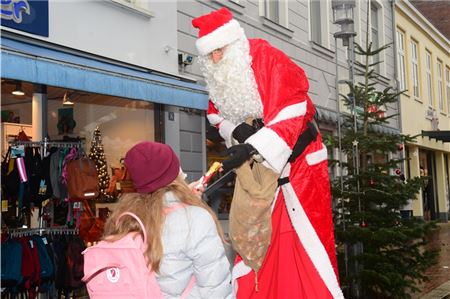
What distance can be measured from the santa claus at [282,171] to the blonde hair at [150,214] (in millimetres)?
459

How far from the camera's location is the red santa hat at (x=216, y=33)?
2.97 meters

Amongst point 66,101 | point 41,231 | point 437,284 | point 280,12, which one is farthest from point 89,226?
point 280,12

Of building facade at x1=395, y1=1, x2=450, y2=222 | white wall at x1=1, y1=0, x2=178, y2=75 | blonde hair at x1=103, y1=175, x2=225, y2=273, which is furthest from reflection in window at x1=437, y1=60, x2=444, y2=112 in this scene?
blonde hair at x1=103, y1=175, x2=225, y2=273

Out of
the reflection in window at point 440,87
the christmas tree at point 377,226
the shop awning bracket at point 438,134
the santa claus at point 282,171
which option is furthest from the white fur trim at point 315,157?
the reflection in window at point 440,87

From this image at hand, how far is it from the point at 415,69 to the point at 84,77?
18.7 metres

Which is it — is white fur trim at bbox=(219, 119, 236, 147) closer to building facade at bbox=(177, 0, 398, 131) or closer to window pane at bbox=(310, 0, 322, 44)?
building facade at bbox=(177, 0, 398, 131)

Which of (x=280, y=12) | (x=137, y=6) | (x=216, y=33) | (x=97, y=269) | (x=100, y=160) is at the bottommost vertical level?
(x=97, y=269)

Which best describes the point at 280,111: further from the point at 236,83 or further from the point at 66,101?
the point at 66,101

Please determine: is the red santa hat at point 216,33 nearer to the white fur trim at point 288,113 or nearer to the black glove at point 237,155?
the white fur trim at point 288,113

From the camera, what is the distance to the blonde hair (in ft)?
7.63

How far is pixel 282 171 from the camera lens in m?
2.87

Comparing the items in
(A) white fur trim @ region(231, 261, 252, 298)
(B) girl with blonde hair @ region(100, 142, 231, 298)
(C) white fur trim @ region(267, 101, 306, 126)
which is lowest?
(A) white fur trim @ region(231, 261, 252, 298)

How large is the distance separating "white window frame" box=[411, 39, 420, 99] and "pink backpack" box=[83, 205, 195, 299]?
2001 cm

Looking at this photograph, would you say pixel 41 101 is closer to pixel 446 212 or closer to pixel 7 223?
pixel 7 223
